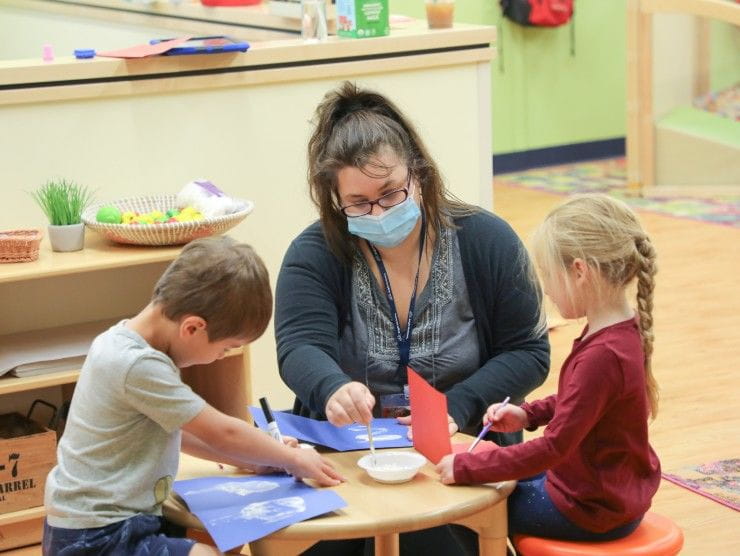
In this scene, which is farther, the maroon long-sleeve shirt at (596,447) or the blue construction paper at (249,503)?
the maroon long-sleeve shirt at (596,447)

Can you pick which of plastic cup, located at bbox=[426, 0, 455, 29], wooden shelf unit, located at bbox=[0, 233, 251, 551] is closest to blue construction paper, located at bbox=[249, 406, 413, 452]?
wooden shelf unit, located at bbox=[0, 233, 251, 551]

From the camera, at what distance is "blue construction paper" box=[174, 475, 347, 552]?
5.69ft

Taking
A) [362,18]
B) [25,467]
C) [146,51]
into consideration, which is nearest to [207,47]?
[146,51]

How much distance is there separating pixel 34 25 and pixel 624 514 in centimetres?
538

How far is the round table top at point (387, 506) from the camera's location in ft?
5.68

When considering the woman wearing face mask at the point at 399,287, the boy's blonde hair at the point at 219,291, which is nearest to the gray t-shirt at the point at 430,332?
the woman wearing face mask at the point at 399,287

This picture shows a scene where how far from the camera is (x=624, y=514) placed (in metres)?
1.94

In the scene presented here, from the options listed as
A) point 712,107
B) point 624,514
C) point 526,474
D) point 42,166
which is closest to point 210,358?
point 526,474

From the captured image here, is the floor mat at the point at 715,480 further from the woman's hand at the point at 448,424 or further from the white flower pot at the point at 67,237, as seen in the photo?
the white flower pot at the point at 67,237

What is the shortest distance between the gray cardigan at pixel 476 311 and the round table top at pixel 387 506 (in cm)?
35

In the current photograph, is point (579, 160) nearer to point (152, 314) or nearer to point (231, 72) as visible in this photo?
point (231, 72)

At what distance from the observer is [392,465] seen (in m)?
1.94

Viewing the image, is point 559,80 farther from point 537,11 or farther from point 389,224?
point 389,224

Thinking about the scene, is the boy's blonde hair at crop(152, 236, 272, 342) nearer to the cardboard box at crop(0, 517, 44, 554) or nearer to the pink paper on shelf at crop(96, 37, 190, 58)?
the cardboard box at crop(0, 517, 44, 554)
